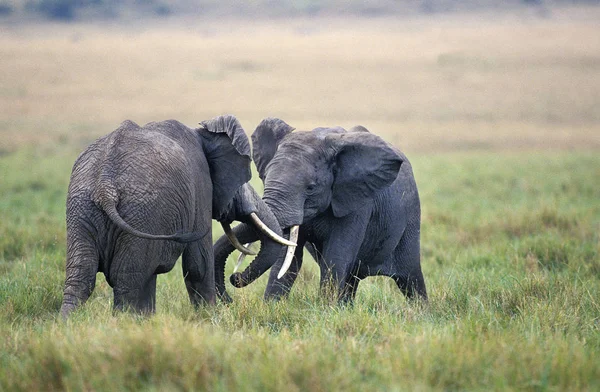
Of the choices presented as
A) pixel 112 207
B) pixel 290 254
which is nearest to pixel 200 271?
pixel 290 254

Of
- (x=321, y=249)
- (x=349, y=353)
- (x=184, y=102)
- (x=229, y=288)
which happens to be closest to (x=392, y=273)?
(x=321, y=249)

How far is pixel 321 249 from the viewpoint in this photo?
7043 millimetres

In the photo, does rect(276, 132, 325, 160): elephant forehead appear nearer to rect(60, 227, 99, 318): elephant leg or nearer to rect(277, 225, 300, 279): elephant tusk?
rect(277, 225, 300, 279): elephant tusk

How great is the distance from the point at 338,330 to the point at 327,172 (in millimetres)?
1650

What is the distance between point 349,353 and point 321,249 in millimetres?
2433

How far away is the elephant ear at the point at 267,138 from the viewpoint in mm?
7059

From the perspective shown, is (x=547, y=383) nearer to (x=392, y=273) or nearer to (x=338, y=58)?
(x=392, y=273)

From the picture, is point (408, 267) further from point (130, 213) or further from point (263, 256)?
point (130, 213)

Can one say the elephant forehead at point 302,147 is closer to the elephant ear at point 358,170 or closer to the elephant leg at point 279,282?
the elephant ear at point 358,170

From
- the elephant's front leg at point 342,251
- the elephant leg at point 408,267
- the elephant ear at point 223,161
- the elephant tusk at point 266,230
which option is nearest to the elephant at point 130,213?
the elephant ear at point 223,161

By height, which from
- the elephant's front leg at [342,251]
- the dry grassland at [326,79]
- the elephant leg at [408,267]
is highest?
the elephant's front leg at [342,251]

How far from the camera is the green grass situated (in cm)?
421

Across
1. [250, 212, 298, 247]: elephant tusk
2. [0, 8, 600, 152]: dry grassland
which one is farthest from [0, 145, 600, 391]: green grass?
[0, 8, 600, 152]: dry grassland

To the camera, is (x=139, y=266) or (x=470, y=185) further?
(x=470, y=185)
